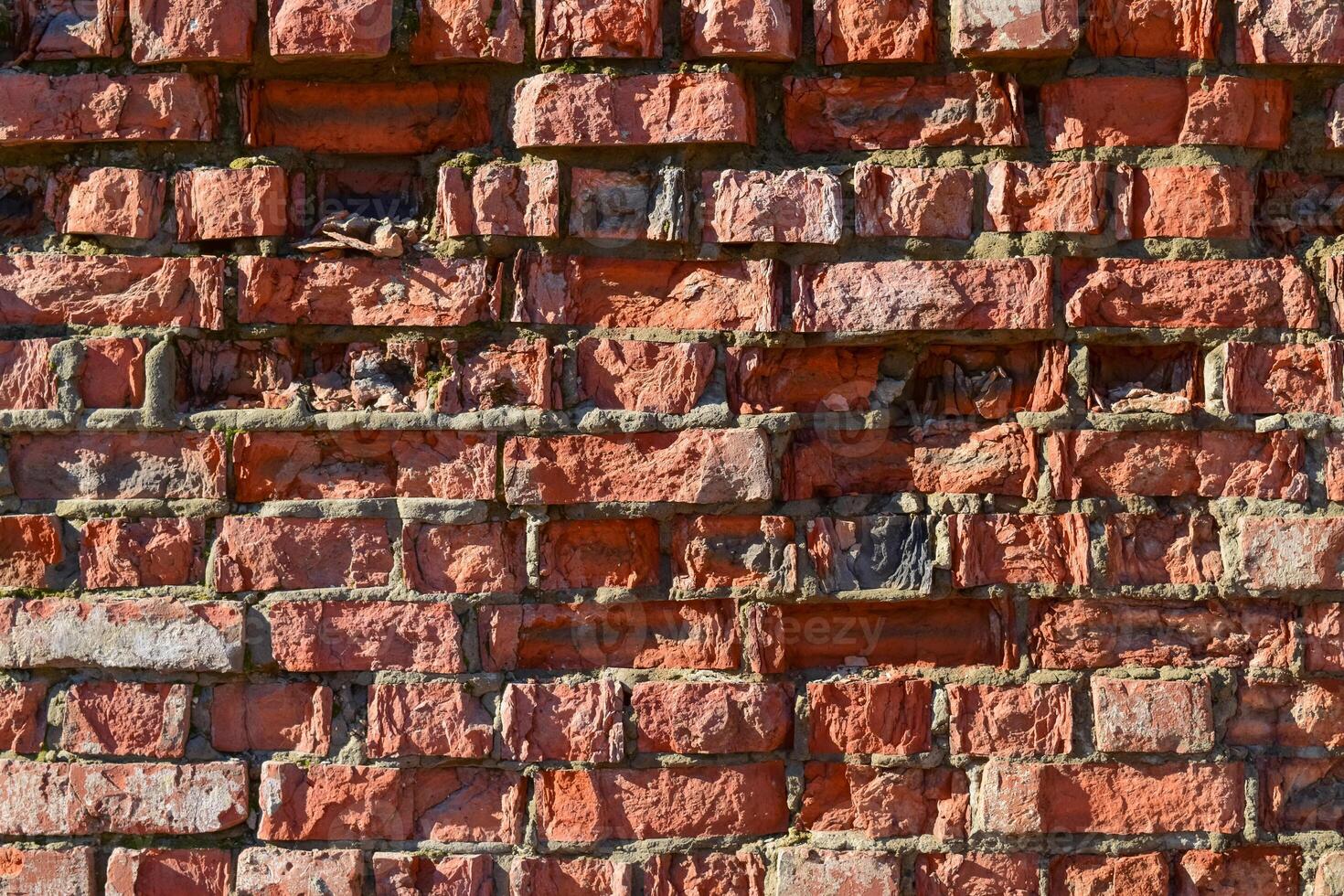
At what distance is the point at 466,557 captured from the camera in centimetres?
121

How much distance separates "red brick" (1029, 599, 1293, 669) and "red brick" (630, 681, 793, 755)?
311mm

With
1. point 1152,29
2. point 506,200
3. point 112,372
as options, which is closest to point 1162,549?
point 1152,29

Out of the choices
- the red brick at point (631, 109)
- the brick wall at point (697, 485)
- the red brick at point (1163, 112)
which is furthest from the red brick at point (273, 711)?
the red brick at point (1163, 112)

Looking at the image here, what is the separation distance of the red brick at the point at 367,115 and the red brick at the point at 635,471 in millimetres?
355

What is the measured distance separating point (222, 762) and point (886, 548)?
756 mm

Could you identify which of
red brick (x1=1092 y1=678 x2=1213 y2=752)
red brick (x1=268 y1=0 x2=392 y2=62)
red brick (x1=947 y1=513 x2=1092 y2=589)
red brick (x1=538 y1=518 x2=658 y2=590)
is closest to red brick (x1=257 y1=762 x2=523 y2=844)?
red brick (x1=538 y1=518 x2=658 y2=590)

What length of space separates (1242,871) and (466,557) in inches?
35.8

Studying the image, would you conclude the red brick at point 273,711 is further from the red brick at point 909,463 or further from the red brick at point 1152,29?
the red brick at point 1152,29

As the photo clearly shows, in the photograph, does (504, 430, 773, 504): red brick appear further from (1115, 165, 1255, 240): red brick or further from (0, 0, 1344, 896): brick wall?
(1115, 165, 1255, 240): red brick

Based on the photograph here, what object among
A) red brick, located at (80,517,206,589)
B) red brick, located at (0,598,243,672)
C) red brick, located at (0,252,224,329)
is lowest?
red brick, located at (0,598,243,672)

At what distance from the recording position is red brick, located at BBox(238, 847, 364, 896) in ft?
3.95

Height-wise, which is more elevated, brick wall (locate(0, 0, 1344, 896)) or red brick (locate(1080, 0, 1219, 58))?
red brick (locate(1080, 0, 1219, 58))

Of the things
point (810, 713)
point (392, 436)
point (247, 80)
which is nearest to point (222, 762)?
point (392, 436)

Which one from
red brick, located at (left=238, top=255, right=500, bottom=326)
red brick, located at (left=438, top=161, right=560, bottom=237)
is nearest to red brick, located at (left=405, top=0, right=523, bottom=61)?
red brick, located at (left=438, top=161, right=560, bottom=237)
